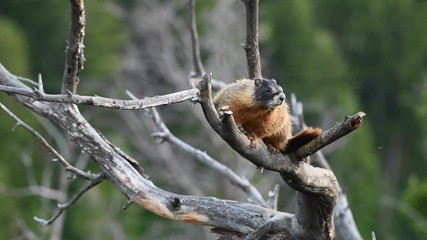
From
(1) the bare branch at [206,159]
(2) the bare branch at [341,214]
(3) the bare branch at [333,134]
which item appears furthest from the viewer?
(2) the bare branch at [341,214]

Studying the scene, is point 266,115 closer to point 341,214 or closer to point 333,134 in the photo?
point 333,134

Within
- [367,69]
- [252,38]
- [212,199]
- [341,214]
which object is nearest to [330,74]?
[367,69]

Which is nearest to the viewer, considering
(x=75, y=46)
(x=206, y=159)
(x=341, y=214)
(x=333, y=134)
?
→ (x=333, y=134)

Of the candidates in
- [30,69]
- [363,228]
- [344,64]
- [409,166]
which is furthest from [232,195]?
[344,64]

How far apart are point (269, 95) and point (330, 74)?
154 ft

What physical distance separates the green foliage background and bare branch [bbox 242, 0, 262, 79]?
26221 mm

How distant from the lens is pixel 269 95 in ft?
28.4

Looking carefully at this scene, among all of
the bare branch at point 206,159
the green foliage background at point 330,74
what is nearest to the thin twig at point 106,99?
the bare branch at point 206,159

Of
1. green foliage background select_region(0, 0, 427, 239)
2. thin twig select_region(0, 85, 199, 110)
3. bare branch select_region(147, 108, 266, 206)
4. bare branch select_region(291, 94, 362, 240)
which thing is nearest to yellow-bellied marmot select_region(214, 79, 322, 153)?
thin twig select_region(0, 85, 199, 110)

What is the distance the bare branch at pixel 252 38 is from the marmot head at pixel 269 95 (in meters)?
0.30

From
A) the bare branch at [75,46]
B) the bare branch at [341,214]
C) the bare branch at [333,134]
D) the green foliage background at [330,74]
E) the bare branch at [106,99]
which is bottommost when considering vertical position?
the bare branch at [106,99]

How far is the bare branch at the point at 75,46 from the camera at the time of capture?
879 cm

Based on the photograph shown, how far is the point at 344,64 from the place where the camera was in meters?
57.3

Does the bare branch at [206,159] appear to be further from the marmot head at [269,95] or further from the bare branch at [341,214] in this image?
the marmot head at [269,95]
